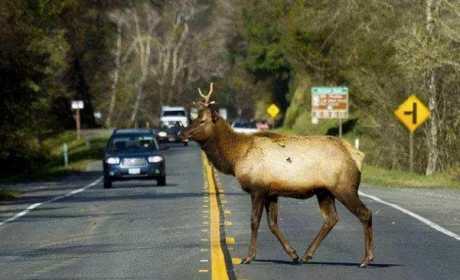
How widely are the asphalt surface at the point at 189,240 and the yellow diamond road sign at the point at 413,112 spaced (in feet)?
38.8

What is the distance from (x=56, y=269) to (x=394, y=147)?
1564 inches

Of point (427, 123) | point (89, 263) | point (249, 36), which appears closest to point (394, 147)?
point (427, 123)

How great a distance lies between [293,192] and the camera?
16.4m

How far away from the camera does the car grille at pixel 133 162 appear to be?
40.6 m

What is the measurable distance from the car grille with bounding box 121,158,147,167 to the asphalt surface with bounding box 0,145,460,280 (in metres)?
5.49

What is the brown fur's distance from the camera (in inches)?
643

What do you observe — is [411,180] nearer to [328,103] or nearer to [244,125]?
[328,103]

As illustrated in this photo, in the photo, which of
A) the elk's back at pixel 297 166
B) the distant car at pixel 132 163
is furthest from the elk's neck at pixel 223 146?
the distant car at pixel 132 163

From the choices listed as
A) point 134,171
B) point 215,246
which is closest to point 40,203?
point 134,171

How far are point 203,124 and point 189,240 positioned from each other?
393 centimetres

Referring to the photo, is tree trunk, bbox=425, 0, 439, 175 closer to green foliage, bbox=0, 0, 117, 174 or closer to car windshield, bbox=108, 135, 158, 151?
A: car windshield, bbox=108, 135, 158, 151

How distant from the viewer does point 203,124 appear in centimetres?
1677

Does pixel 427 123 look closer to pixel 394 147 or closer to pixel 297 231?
pixel 394 147

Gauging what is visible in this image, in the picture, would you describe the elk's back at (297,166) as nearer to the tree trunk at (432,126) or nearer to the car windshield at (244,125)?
the tree trunk at (432,126)
